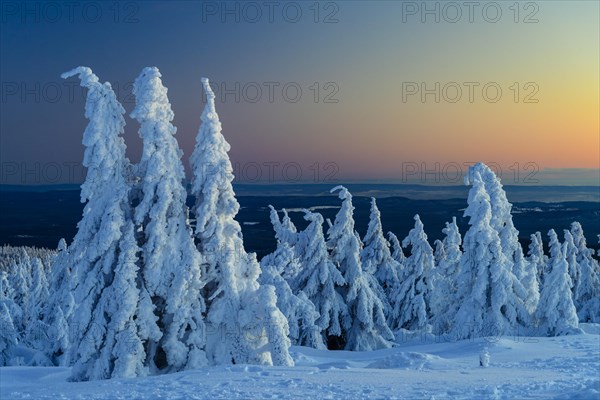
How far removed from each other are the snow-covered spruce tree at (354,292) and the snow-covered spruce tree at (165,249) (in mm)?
15254

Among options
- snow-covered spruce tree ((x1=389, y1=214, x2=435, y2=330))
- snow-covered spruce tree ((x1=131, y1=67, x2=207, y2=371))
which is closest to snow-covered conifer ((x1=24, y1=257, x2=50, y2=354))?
snow-covered spruce tree ((x1=131, y1=67, x2=207, y2=371))

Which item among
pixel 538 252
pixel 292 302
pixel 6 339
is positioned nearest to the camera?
pixel 292 302

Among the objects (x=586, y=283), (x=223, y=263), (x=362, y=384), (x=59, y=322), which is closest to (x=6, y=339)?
(x=59, y=322)

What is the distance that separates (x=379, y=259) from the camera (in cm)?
5128

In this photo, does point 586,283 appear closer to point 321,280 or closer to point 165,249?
point 321,280

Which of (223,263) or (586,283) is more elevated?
(223,263)

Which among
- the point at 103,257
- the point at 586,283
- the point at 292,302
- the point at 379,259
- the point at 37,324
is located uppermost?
the point at 103,257

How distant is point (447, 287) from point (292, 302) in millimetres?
14414

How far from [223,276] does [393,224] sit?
432 ft

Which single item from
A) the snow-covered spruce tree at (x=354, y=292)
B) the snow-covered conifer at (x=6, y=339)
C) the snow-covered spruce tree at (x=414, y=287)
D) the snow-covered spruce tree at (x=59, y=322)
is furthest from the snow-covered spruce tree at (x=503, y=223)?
the snow-covered conifer at (x=6, y=339)

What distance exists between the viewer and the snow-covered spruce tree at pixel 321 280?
37375 mm

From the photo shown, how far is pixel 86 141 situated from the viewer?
2325cm

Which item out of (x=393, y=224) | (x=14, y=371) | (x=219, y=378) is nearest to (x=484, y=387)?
(x=219, y=378)

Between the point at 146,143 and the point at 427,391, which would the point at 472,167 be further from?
the point at 427,391
